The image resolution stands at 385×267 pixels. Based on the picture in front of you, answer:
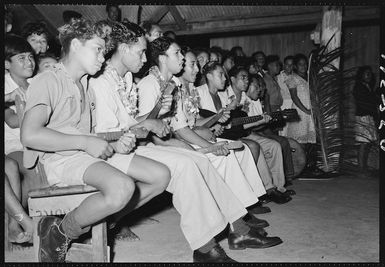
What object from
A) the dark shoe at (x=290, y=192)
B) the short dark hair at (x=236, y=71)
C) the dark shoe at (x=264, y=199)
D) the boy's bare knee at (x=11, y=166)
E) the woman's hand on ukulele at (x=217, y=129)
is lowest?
the dark shoe at (x=290, y=192)

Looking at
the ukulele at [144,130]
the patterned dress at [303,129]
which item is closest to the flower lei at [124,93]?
the ukulele at [144,130]

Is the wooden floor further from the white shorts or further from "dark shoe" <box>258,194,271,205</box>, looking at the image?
the white shorts

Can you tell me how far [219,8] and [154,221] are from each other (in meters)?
5.56

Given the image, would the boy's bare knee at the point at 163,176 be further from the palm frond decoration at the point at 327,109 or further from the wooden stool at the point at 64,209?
the palm frond decoration at the point at 327,109

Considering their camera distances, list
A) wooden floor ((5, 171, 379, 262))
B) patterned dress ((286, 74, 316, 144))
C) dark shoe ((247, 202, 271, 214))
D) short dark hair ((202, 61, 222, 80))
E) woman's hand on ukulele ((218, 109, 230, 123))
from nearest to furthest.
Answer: wooden floor ((5, 171, 379, 262)), dark shoe ((247, 202, 271, 214)), woman's hand on ukulele ((218, 109, 230, 123)), short dark hair ((202, 61, 222, 80)), patterned dress ((286, 74, 316, 144))

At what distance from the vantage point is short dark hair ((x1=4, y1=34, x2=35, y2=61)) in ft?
10.4

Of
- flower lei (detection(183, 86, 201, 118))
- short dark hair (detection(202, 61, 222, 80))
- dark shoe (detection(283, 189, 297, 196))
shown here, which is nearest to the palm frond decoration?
dark shoe (detection(283, 189, 297, 196))

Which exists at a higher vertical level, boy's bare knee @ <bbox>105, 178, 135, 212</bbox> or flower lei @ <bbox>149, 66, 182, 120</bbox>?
flower lei @ <bbox>149, 66, 182, 120</bbox>

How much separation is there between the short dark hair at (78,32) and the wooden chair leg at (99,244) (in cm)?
115

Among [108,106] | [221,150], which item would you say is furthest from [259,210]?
[108,106]

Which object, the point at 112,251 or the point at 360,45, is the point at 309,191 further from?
the point at 360,45

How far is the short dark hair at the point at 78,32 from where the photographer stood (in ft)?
8.23

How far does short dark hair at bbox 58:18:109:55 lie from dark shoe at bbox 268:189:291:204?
276 centimetres

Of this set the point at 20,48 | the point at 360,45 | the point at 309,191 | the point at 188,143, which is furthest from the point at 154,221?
the point at 360,45
